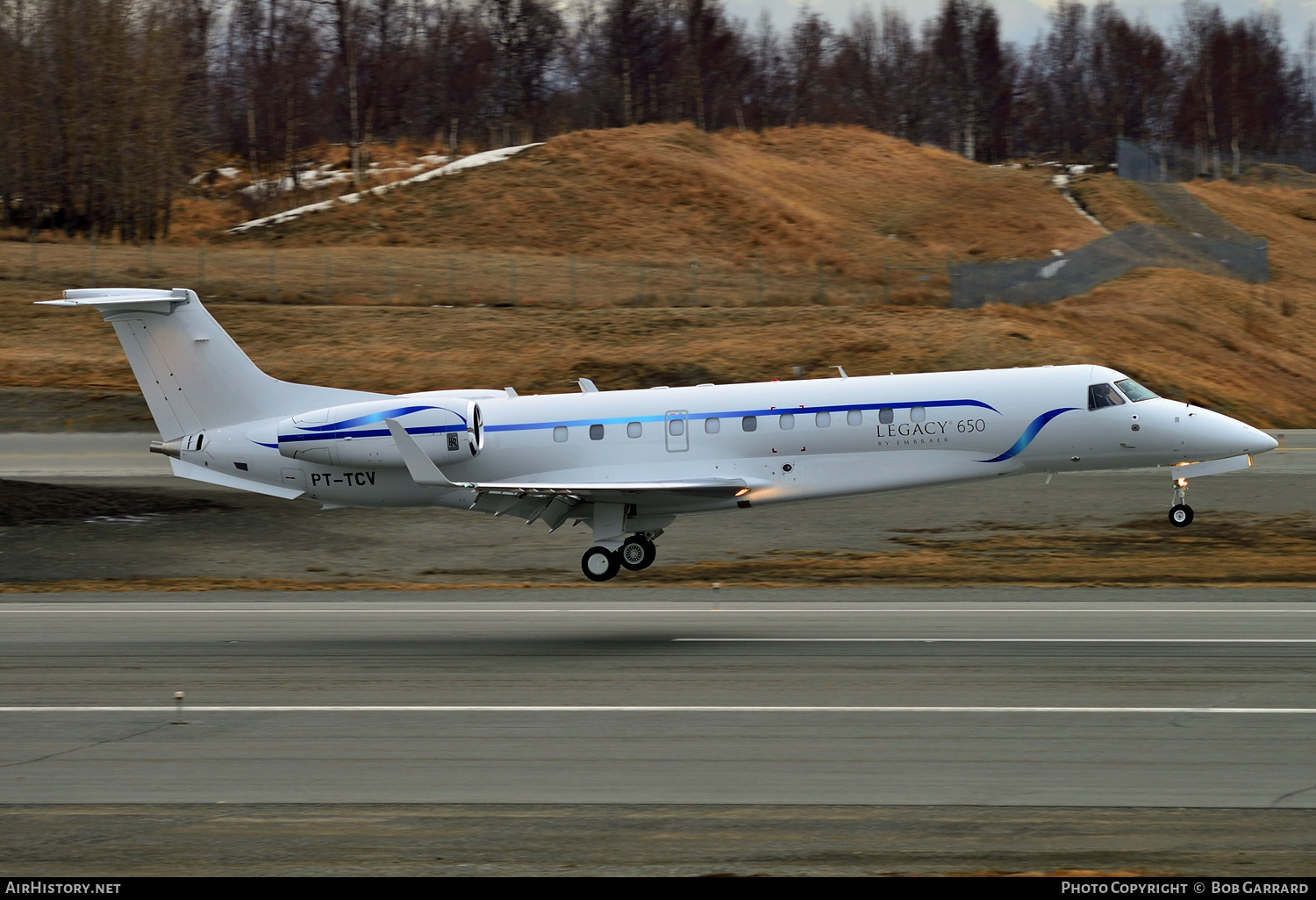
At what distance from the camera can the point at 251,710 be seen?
1499 centimetres

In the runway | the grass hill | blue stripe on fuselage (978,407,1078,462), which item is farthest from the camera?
the grass hill

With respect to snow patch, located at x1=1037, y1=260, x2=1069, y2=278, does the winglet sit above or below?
below

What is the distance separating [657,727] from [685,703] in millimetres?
1164

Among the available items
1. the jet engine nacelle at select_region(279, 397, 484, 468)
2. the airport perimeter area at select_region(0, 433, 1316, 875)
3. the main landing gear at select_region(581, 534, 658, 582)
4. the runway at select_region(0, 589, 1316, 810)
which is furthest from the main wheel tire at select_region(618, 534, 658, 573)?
the jet engine nacelle at select_region(279, 397, 484, 468)

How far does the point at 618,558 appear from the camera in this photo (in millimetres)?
23422

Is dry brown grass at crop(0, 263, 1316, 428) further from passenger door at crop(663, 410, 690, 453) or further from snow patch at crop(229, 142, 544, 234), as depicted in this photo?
snow patch at crop(229, 142, 544, 234)

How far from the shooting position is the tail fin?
2356 centimetres


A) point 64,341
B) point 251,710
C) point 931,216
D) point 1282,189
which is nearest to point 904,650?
point 251,710

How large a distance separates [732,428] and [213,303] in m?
38.2

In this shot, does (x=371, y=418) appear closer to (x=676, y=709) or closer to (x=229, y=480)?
(x=229, y=480)

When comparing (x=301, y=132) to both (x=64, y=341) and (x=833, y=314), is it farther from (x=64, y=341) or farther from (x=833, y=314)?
(x=833, y=314)

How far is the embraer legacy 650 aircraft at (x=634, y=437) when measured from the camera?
2156 cm

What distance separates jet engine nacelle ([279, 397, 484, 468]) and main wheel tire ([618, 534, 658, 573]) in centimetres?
300

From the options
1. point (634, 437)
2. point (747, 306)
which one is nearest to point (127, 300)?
point (634, 437)
